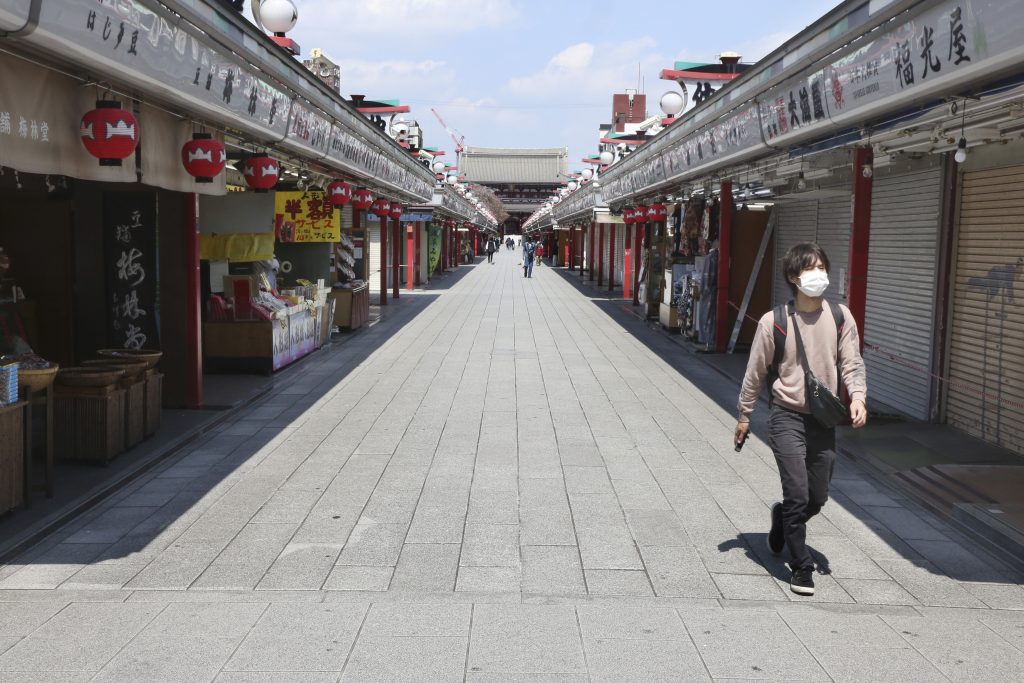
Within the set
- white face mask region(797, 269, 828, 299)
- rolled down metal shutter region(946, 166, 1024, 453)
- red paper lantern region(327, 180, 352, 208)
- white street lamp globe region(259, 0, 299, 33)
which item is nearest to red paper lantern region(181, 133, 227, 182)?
white street lamp globe region(259, 0, 299, 33)

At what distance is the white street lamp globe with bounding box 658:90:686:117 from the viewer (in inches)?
750

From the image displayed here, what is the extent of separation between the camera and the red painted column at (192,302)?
9.58 m

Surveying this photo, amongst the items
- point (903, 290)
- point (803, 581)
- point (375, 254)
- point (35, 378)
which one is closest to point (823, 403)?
point (803, 581)

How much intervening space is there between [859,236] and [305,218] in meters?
9.54

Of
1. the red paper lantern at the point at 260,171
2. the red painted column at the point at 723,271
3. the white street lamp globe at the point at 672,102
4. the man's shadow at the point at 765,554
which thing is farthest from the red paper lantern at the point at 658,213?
the man's shadow at the point at 765,554

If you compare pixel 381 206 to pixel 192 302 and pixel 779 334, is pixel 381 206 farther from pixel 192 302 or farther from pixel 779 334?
pixel 779 334

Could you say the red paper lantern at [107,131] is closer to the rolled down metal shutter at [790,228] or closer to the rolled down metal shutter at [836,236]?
the rolled down metal shutter at [836,236]

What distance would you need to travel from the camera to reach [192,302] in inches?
381

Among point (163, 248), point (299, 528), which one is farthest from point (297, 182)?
point (299, 528)

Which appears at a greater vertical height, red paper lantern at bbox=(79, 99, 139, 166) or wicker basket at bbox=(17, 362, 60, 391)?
red paper lantern at bbox=(79, 99, 139, 166)

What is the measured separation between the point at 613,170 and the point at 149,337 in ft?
51.7

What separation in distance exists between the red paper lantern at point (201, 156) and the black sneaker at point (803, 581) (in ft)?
20.1

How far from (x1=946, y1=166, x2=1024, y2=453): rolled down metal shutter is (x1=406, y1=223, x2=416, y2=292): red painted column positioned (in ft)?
76.5

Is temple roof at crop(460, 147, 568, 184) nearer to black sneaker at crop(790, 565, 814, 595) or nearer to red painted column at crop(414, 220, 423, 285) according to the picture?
red painted column at crop(414, 220, 423, 285)
